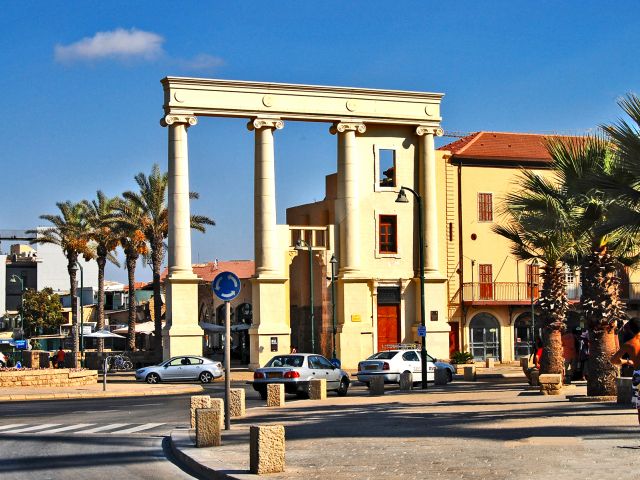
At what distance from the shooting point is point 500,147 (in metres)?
63.2

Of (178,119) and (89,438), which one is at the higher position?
(178,119)

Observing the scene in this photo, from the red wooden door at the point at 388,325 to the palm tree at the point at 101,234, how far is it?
56.9 feet

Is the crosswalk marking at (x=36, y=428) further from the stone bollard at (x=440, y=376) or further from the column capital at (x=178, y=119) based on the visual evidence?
the column capital at (x=178, y=119)

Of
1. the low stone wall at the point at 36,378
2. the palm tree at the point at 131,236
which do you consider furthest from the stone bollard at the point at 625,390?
the palm tree at the point at 131,236

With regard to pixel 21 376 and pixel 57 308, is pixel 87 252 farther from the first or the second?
pixel 21 376

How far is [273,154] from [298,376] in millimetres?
22419

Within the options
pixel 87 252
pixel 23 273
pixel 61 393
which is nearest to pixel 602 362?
pixel 61 393

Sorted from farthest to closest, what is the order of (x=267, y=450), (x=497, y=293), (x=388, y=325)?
(x=497, y=293)
(x=388, y=325)
(x=267, y=450)

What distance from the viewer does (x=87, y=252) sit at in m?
74.4

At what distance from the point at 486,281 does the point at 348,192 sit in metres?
11.0

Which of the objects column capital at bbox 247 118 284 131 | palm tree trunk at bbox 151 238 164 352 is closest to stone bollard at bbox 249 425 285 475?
column capital at bbox 247 118 284 131

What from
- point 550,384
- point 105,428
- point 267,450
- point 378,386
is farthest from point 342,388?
point 267,450

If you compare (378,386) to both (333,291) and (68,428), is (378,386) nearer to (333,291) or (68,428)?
(68,428)

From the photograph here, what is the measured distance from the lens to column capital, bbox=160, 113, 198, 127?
52.2 meters
